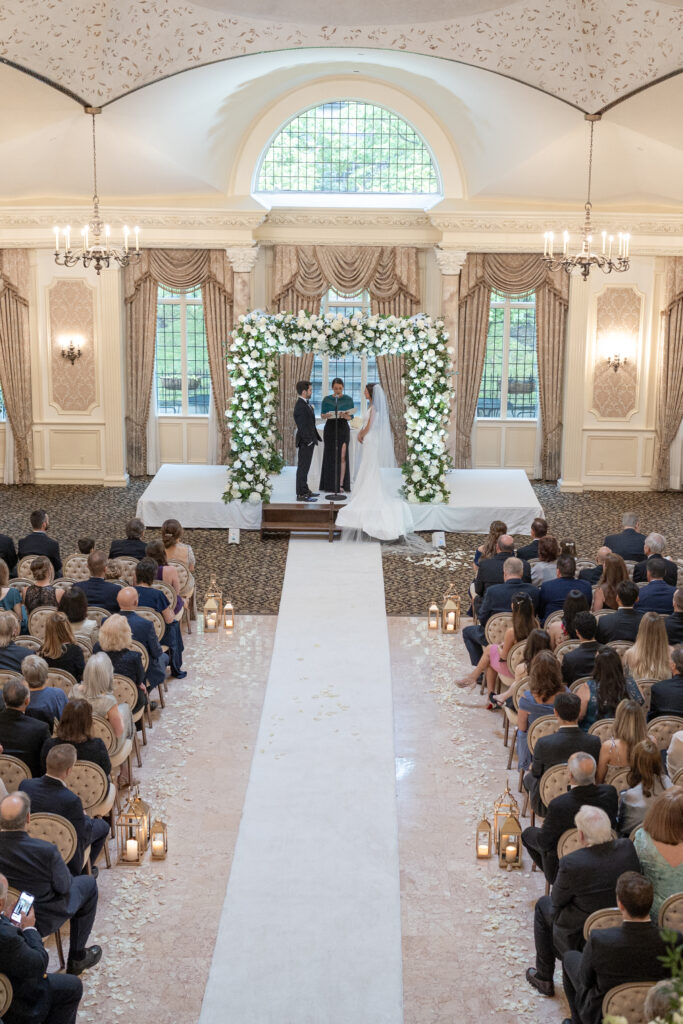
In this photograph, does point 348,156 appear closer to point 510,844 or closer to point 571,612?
point 571,612

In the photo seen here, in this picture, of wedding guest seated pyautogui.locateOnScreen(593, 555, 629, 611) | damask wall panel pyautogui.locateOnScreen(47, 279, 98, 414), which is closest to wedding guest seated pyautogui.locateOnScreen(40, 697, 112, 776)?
wedding guest seated pyautogui.locateOnScreen(593, 555, 629, 611)

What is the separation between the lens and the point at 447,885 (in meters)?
6.76

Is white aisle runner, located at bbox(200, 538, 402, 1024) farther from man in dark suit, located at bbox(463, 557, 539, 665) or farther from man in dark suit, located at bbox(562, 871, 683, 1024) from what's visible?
man in dark suit, located at bbox(562, 871, 683, 1024)

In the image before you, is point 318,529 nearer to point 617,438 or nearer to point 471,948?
point 617,438

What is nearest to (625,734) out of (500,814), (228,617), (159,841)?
(500,814)

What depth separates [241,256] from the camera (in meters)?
17.0

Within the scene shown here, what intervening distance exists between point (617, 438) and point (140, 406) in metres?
7.44

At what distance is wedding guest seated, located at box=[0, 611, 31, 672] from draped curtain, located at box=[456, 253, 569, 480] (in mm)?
11240

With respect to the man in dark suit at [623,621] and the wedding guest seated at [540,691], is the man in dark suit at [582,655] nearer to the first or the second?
the wedding guest seated at [540,691]

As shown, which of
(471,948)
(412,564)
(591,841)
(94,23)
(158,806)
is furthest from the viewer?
(412,564)

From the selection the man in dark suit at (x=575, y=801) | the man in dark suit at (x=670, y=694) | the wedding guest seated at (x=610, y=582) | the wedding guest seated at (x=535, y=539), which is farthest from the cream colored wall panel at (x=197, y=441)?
A: the man in dark suit at (x=575, y=801)

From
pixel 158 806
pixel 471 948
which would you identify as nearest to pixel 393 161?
pixel 158 806

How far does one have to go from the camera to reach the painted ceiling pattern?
9.95 m

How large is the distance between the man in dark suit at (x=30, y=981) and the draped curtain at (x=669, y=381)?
Answer: 1416cm
